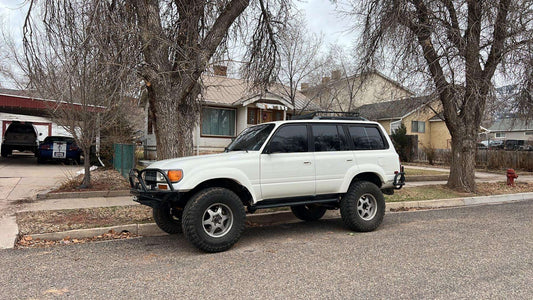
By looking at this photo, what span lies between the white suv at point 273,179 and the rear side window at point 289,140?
0.7 inches

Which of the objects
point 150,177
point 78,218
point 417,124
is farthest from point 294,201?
point 417,124

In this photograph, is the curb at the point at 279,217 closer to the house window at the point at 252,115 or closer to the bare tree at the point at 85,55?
the bare tree at the point at 85,55

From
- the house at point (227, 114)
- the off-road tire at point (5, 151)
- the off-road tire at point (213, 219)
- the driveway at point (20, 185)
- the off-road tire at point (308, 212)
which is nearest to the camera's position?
the off-road tire at point (213, 219)

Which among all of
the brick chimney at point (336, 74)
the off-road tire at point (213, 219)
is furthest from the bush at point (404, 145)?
the off-road tire at point (213, 219)

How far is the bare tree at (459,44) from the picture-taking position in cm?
1037

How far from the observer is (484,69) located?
1132cm

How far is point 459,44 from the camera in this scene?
10.4 metres

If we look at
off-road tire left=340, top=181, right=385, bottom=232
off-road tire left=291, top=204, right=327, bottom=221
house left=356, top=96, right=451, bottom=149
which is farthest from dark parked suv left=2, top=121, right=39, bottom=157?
house left=356, top=96, right=451, bottom=149

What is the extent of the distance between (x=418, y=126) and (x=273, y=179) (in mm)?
29748

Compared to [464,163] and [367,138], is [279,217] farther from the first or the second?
[464,163]

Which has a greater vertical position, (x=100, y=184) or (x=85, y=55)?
(x=85, y=55)

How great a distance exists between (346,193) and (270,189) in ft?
5.19

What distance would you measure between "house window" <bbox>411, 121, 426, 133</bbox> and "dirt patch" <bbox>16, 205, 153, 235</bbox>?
2855 centimetres

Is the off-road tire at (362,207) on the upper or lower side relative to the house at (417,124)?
lower
